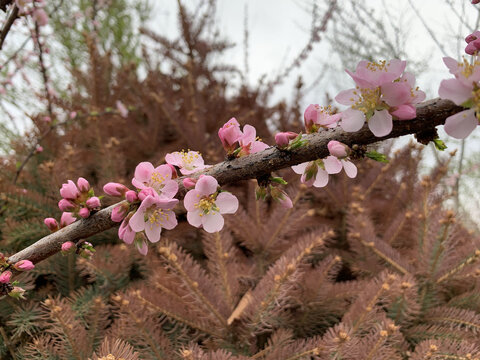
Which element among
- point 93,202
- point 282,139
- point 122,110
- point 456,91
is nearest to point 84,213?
point 93,202

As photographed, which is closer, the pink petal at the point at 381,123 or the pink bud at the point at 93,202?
the pink petal at the point at 381,123

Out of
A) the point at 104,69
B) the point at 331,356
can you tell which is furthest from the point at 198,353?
the point at 104,69

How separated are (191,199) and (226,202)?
60mm

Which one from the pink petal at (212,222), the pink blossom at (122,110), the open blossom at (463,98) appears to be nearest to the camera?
the open blossom at (463,98)

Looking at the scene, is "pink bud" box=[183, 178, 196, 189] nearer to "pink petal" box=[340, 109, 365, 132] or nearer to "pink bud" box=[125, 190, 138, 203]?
"pink bud" box=[125, 190, 138, 203]

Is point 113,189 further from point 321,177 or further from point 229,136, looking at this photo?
point 321,177

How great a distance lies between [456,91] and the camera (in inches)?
15.9

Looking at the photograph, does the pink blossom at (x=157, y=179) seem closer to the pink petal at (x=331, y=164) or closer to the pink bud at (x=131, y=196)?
the pink bud at (x=131, y=196)

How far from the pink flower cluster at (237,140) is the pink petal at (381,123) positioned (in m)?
0.18

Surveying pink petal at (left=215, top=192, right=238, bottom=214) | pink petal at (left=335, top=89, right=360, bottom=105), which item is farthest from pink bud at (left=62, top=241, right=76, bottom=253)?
pink petal at (left=335, top=89, right=360, bottom=105)

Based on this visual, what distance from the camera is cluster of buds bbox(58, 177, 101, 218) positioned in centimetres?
58

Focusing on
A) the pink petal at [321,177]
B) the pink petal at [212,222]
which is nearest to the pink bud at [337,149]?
the pink petal at [321,177]

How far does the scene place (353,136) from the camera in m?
0.50

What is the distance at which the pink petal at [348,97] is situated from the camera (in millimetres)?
529
